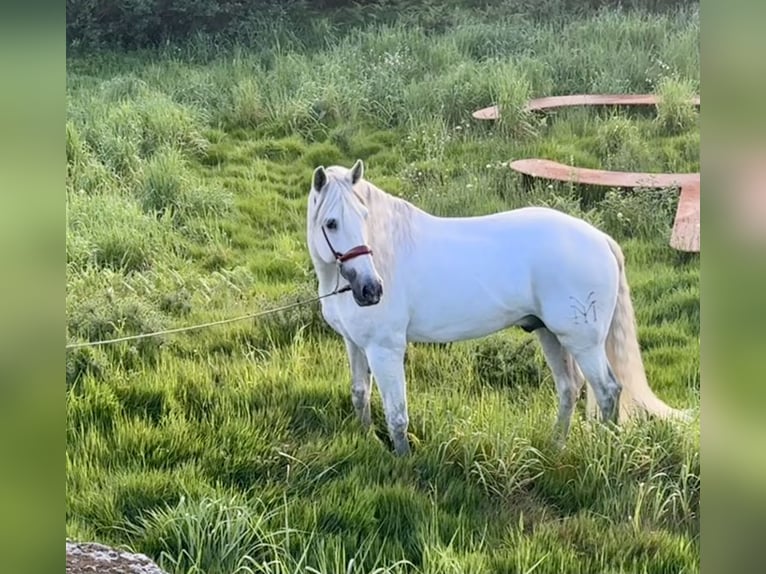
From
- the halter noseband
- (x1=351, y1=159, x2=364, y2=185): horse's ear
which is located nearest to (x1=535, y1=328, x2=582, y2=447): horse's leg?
the halter noseband

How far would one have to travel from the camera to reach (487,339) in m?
2.24

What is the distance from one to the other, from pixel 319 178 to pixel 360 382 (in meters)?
0.51

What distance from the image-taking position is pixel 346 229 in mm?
2127

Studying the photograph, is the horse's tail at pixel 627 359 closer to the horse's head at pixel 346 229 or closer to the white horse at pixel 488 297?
the white horse at pixel 488 297

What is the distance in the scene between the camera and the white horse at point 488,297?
86.0 inches

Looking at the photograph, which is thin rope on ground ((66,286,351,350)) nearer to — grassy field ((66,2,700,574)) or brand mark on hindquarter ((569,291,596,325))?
grassy field ((66,2,700,574))

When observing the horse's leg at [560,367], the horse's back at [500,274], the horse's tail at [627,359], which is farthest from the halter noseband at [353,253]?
the horse's tail at [627,359]

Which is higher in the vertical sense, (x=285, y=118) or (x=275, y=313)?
(x=285, y=118)

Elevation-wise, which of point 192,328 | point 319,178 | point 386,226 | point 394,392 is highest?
point 319,178

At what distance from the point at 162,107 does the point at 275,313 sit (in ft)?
2.02

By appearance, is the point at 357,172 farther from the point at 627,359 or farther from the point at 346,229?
the point at 627,359

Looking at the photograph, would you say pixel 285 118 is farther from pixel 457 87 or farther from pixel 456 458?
pixel 456 458

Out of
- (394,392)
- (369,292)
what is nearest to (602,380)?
(394,392)
